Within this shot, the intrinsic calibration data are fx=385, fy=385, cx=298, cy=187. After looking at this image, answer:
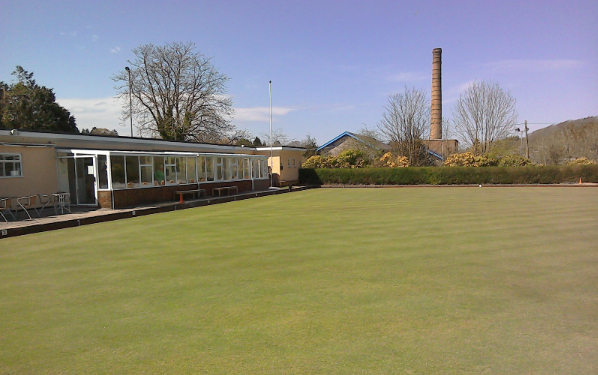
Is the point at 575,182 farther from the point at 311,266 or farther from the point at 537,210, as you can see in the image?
the point at 311,266

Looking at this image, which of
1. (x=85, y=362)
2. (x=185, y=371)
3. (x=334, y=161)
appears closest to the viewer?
(x=185, y=371)

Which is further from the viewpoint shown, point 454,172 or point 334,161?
point 334,161

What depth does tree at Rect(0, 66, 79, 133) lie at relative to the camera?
33.5m

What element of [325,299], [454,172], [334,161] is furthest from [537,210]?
[334,161]

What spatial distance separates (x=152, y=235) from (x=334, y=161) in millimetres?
25944

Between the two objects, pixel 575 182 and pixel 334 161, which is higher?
pixel 334 161

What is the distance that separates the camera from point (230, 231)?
10.4m

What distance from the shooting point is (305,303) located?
4.83 m

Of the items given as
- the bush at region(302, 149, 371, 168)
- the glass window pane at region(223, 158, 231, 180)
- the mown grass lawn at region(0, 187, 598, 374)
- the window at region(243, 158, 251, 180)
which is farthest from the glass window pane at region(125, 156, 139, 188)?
the bush at region(302, 149, 371, 168)

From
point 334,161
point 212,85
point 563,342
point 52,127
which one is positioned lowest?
point 563,342

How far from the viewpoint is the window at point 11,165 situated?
1359cm

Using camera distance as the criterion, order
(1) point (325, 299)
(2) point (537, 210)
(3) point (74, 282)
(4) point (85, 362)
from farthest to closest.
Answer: (2) point (537, 210) < (3) point (74, 282) < (1) point (325, 299) < (4) point (85, 362)

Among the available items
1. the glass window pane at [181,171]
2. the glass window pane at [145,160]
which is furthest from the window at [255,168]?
the glass window pane at [145,160]

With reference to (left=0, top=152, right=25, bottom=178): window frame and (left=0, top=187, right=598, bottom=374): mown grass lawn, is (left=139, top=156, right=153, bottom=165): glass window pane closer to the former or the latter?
(left=0, top=152, right=25, bottom=178): window frame
